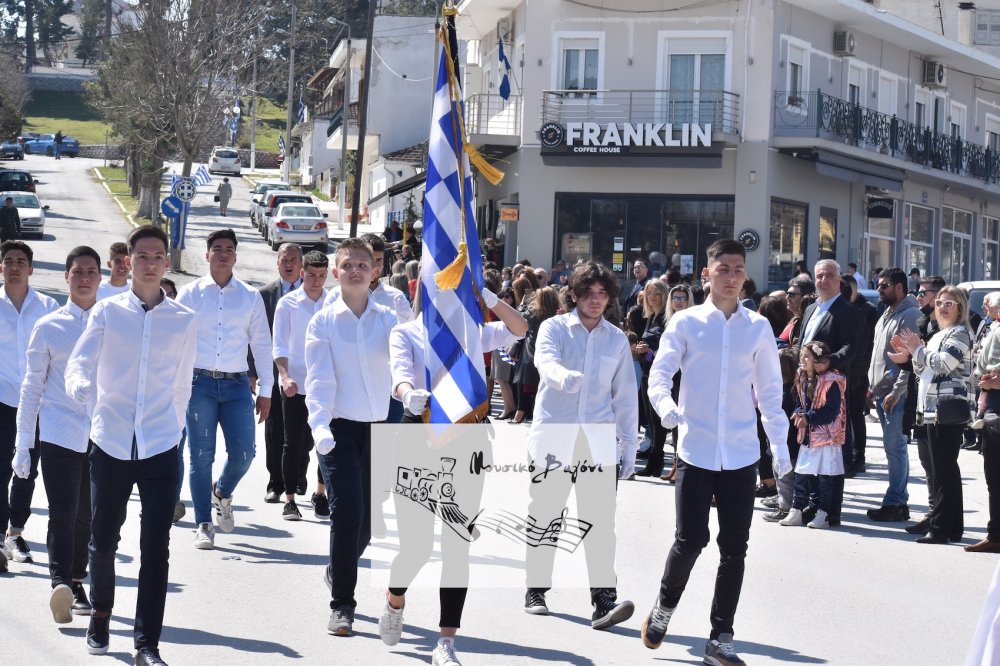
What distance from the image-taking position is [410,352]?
687 cm

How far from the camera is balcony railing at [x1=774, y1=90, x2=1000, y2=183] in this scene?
1235 inches

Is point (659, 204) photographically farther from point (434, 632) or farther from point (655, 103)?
point (434, 632)

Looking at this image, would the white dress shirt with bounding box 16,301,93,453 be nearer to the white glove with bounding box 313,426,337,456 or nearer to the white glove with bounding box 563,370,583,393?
the white glove with bounding box 313,426,337,456

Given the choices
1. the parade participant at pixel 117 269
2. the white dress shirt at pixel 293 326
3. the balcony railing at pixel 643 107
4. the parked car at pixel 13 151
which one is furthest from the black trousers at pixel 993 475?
the parked car at pixel 13 151

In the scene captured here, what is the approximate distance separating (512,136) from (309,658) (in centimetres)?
2623

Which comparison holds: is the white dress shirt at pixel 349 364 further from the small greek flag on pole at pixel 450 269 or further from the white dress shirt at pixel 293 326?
the white dress shirt at pixel 293 326

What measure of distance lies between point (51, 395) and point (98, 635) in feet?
4.91

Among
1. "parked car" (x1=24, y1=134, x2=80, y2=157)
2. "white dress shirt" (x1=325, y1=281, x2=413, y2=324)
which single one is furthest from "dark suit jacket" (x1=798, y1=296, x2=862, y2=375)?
"parked car" (x1=24, y1=134, x2=80, y2=157)

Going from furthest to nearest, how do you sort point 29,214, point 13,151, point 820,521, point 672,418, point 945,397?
1. point 13,151
2. point 29,214
3. point 820,521
4. point 945,397
5. point 672,418

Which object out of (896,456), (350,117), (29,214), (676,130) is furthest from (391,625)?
(350,117)

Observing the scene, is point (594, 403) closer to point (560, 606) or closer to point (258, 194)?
point (560, 606)

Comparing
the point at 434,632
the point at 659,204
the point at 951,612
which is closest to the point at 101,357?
the point at 434,632

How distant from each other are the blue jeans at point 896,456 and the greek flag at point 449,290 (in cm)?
512

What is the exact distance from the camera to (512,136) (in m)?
31.7
